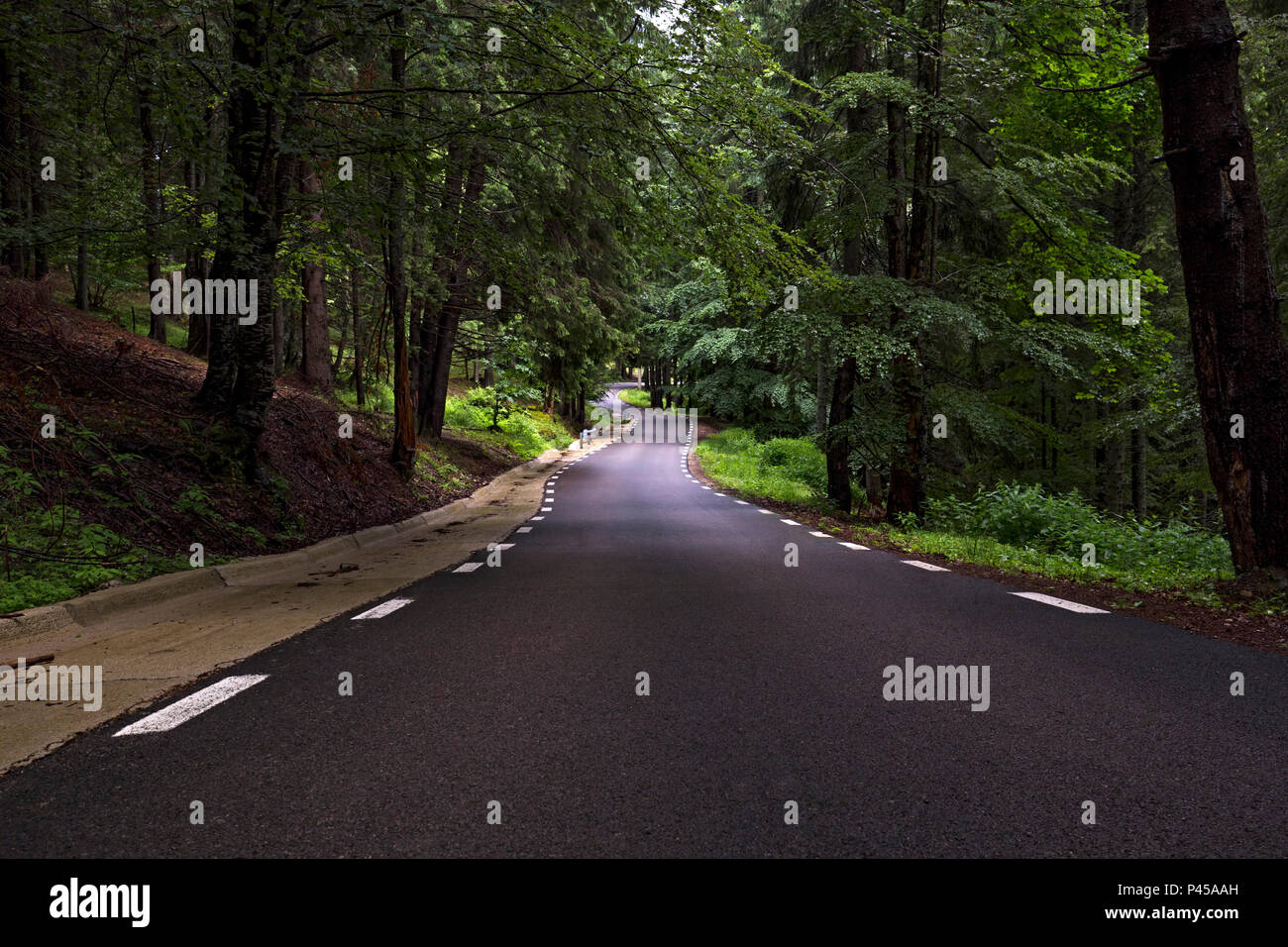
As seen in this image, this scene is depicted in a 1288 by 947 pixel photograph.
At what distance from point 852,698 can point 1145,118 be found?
1512 cm

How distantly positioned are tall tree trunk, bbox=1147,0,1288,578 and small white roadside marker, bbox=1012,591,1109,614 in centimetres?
160

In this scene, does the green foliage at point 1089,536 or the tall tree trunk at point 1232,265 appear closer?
the tall tree trunk at point 1232,265

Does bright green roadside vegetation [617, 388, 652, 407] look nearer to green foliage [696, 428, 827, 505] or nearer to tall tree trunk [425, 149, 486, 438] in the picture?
green foliage [696, 428, 827, 505]

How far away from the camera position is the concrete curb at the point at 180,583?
5090 millimetres

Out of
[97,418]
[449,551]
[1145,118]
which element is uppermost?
[1145,118]

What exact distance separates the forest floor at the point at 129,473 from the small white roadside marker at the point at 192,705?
2465 mm

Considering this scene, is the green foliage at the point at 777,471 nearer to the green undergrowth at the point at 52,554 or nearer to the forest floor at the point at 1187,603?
the forest floor at the point at 1187,603

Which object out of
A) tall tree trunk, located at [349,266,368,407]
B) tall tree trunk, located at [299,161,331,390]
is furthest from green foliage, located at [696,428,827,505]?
tall tree trunk, located at [299,161,331,390]

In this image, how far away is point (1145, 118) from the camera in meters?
13.5

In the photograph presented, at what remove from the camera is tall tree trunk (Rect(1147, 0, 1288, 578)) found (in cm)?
610

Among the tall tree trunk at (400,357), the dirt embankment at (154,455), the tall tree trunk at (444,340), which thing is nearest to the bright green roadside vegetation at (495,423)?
the tall tree trunk at (444,340)
